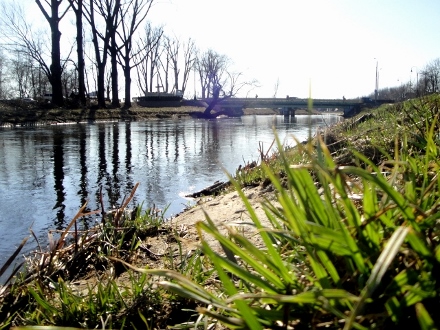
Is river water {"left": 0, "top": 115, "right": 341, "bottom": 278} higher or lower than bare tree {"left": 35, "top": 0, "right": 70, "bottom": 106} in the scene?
lower

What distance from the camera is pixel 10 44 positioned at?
32125 millimetres

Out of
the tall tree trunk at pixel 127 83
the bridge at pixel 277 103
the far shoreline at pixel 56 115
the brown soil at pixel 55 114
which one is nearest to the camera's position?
the far shoreline at pixel 56 115

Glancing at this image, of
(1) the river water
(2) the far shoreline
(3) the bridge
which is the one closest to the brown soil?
(2) the far shoreline

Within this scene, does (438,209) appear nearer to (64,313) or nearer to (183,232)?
(64,313)

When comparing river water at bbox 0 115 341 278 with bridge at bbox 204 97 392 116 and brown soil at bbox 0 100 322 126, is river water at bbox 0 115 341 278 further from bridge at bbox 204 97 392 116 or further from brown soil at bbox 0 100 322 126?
bridge at bbox 204 97 392 116

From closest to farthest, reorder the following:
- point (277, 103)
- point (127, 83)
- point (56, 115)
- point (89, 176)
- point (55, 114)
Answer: point (89, 176) → point (56, 115) → point (55, 114) → point (127, 83) → point (277, 103)

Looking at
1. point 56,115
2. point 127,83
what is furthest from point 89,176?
point 127,83

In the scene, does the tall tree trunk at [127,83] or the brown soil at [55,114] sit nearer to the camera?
the brown soil at [55,114]

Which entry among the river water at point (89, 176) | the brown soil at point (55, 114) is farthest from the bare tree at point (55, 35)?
the river water at point (89, 176)

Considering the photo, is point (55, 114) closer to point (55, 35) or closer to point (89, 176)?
point (55, 35)

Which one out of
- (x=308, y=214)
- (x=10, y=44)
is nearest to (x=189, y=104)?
(x=10, y=44)

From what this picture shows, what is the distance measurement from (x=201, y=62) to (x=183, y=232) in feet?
245

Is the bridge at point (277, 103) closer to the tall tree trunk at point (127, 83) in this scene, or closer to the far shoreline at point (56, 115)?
the tall tree trunk at point (127, 83)

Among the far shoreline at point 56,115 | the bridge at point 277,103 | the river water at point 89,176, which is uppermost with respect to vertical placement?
the bridge at point 277,103
